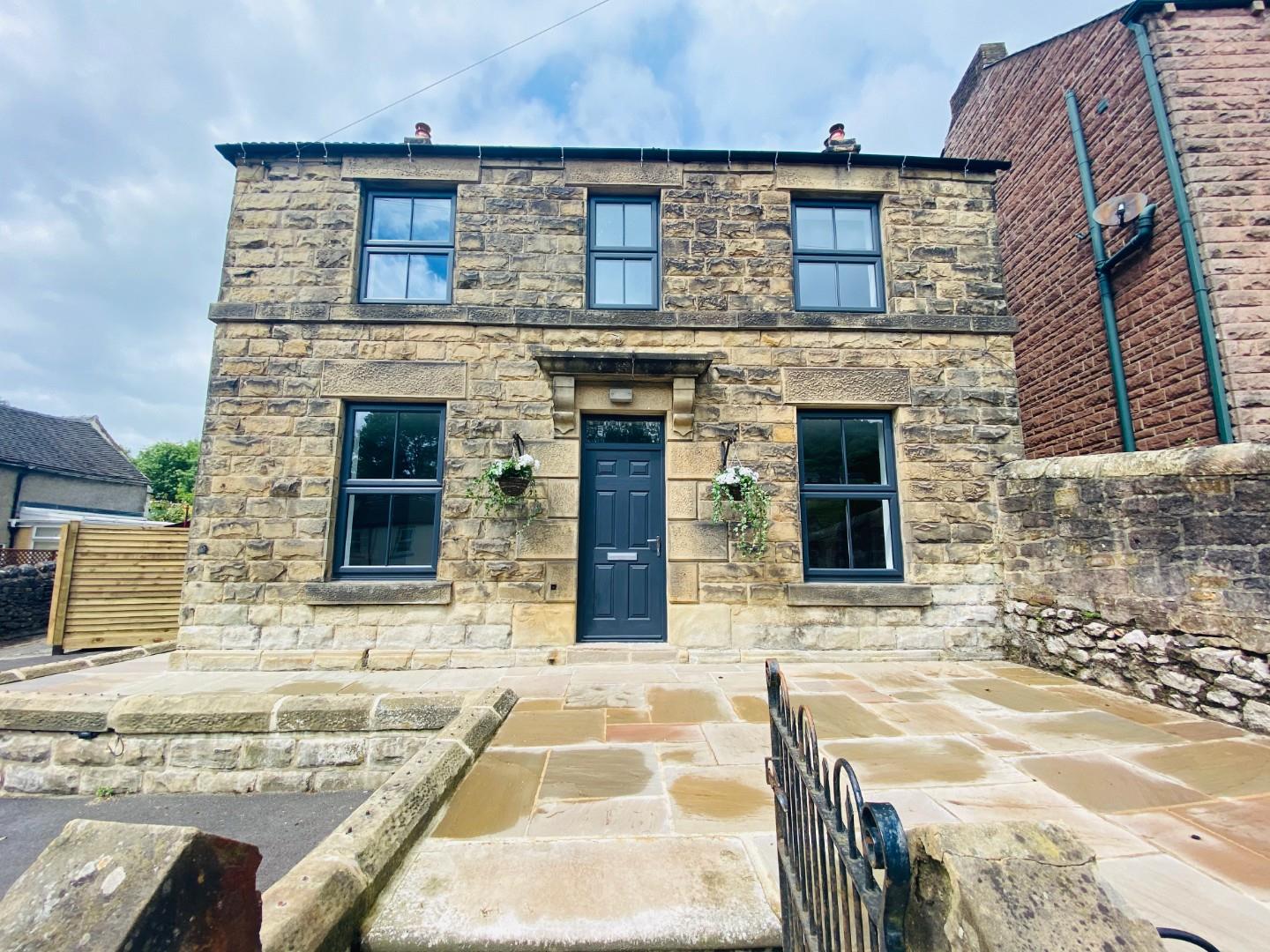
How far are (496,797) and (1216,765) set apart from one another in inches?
144

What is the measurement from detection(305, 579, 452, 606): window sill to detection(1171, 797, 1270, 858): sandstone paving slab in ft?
16.7

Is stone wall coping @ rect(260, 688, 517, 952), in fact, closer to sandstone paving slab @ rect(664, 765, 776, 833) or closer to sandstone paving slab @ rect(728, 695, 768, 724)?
sandstone paving slab @ rect(664, 765, 776, 833)

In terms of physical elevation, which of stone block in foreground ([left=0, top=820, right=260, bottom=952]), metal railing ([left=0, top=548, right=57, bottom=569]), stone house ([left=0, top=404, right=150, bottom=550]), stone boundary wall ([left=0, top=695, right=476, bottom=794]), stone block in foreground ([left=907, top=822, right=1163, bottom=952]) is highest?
stone house ([left=0, top=404, right=150, bottom=550])

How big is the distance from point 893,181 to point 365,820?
286 inches

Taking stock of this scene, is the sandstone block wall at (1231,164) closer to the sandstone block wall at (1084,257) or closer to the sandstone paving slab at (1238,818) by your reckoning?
the sandstone block wall at (1084,257)

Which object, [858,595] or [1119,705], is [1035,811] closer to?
[1119,705]

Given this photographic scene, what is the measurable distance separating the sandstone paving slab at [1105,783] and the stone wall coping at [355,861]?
2829 millimetres

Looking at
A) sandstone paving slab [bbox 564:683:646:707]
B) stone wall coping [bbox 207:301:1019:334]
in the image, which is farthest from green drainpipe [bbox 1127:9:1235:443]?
sandstone paving slab [bbox 564:683:646:707]

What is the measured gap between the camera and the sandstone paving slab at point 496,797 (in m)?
2.17

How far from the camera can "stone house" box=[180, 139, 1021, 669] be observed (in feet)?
17.1

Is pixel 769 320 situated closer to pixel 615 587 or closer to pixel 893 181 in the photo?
pixel 893 181

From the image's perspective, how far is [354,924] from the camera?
1.61 metres

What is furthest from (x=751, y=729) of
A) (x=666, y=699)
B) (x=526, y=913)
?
(x=526, y=913)

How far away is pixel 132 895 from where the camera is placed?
1033 millimetres
